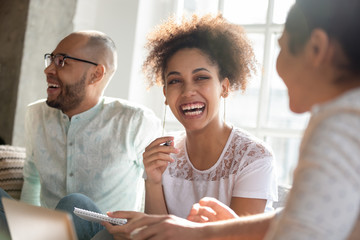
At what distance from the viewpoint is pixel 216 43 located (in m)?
1.91

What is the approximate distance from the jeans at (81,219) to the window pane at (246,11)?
66.9 inches

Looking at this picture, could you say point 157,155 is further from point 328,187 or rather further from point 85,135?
point 328,187

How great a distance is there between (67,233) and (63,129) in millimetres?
1531

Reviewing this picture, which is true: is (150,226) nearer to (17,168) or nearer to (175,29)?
(175,29)

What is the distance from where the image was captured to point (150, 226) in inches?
42.2

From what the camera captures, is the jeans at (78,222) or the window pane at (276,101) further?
the window pane at (276,101)

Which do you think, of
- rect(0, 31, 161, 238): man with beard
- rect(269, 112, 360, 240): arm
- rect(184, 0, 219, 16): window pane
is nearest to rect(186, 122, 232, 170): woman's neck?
rect(0, 31, 161, 238): man with beard

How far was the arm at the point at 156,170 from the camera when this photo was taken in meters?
1.72

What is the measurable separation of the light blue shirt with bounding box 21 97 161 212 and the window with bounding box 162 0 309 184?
2.66 ft

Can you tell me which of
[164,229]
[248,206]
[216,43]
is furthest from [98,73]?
[164,229]

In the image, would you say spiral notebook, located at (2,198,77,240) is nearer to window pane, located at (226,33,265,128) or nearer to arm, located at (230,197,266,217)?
arm, located at (230,197,266,217)

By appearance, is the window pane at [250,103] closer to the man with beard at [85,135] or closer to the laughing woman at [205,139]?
the man with beard at [85,135]

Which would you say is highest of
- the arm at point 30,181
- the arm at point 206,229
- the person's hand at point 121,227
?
the arm at point 206,229

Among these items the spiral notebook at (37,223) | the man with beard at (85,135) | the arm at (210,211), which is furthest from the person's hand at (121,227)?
the man with beard at (85,135)
